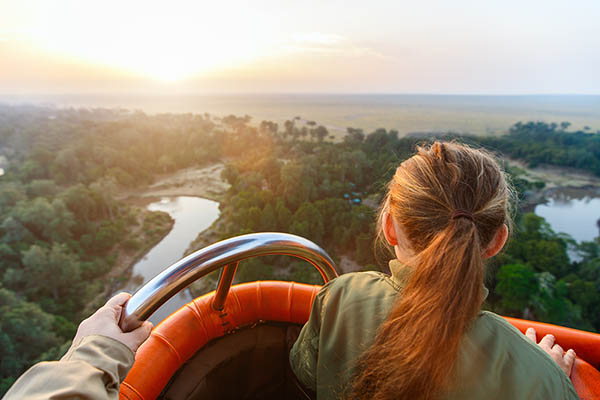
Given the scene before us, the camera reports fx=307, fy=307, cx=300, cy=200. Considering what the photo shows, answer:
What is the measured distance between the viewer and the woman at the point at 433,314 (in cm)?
46

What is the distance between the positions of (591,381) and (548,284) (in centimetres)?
1126

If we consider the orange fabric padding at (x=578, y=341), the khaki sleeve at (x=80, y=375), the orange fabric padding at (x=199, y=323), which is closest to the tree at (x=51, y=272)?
the orange fabric padding at (x=199, y=323)

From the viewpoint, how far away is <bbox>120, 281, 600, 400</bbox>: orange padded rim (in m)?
0.69

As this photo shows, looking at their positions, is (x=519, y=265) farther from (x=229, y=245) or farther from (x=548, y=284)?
(x=229, y=245)

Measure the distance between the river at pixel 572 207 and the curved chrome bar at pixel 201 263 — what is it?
740 inches

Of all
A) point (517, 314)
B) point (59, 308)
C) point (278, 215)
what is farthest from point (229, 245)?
point (59, 308)

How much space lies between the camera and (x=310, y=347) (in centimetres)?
66

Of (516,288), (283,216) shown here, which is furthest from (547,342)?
(516,288)

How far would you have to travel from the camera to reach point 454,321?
47 cm

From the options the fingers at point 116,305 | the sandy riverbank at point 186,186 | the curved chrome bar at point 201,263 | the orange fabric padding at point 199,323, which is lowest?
the sandy riverbank at point 186,186

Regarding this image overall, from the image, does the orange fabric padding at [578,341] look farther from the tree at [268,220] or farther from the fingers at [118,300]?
the tree at [268,220]

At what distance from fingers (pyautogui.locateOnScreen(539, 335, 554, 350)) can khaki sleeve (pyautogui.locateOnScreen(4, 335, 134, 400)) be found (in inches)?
35.9

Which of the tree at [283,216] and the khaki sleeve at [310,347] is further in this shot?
the tree at [283,216]

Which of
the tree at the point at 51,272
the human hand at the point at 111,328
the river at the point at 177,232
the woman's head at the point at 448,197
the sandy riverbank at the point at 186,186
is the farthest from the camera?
the sandy riverbank at the point at 186,186
